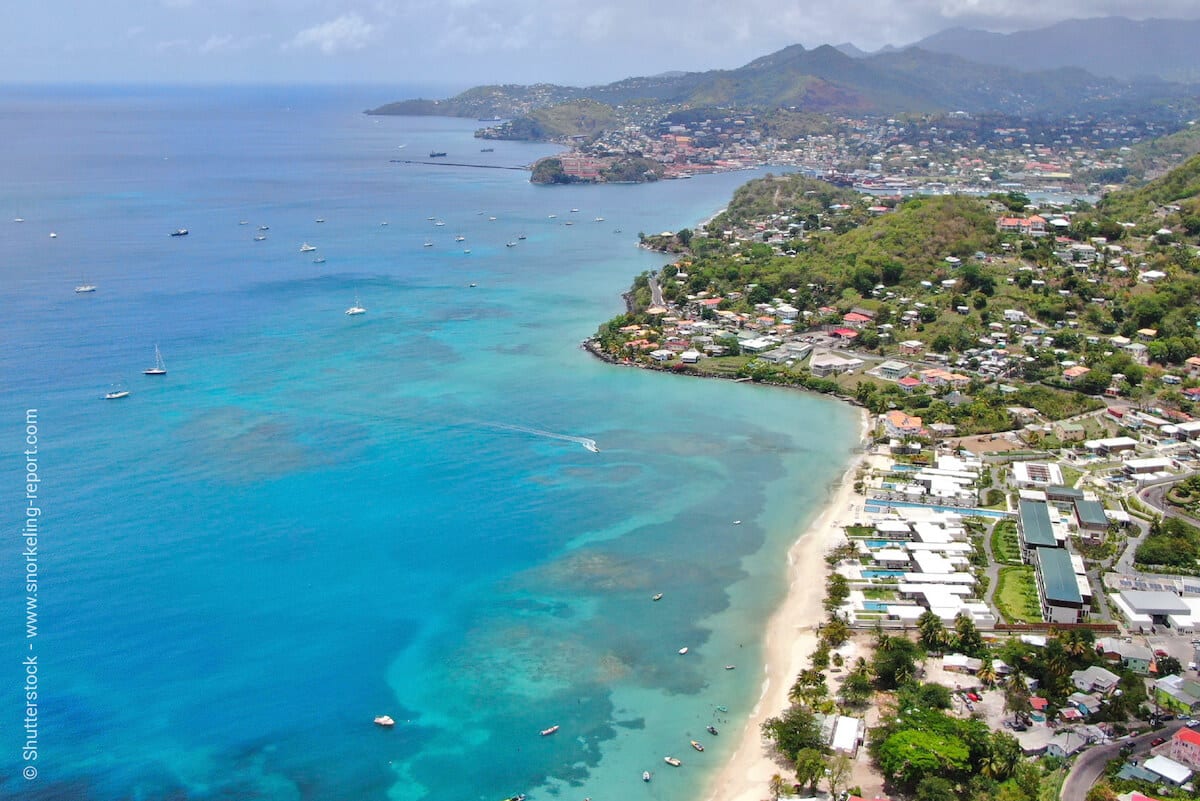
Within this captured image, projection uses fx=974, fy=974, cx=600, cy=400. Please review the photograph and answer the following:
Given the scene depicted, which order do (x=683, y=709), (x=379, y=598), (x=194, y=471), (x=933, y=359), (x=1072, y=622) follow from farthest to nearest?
(x=933, y=359) → (x=194, y=471) → (x=379, y=598) → (x=1072, y=622) → (x=683, y=709)

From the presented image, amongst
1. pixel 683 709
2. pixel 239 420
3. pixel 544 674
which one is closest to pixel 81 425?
pixel 239 420

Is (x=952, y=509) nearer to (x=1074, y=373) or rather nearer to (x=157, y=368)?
(x=1074, y=373)

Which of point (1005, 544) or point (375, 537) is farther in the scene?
point (375, 537)

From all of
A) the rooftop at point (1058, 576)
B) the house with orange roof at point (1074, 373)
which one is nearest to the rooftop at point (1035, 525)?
the rooftop at point (1058, 576)

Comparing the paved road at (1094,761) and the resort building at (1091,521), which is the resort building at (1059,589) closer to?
the resort building at (1091,521)

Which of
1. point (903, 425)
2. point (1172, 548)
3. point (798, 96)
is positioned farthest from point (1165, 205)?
point (798, 96)

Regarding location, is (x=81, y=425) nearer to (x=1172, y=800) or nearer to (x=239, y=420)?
(x=239, y=420)
